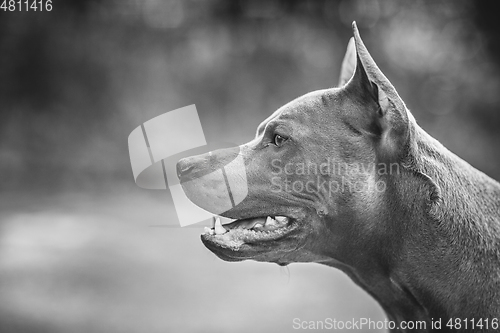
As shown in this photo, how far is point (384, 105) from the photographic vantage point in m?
1.89

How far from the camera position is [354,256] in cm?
209

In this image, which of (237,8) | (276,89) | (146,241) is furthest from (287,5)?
(146,241)

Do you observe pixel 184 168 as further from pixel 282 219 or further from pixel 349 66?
pixel 349 66

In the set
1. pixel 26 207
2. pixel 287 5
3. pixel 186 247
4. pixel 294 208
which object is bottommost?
pixel 294 208

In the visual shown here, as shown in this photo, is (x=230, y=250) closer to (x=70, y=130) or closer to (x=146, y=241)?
(x=146, y=241)

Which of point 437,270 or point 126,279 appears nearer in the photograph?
point 437,270

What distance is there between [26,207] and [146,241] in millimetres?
1609

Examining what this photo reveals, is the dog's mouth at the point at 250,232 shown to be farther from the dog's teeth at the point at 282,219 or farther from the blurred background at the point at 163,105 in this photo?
the blurred background at the point at 163,105

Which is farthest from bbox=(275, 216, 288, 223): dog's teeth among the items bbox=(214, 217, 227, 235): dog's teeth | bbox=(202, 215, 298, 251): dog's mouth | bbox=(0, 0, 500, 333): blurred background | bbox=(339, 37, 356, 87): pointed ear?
bbox=(0, 0, 500, 333): blurred background

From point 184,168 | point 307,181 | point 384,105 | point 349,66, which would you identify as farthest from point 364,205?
point 349,66

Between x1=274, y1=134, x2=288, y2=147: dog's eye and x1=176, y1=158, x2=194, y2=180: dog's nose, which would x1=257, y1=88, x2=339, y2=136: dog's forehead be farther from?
→ x1=176, y1=158, x2=194, y2=180: dog's nose

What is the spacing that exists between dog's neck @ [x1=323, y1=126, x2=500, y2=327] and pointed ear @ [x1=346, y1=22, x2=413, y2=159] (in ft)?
0.34

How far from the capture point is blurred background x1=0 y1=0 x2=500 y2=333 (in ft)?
17.5

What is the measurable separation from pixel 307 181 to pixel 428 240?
20.0 inches
